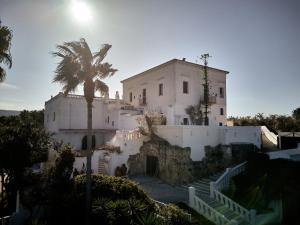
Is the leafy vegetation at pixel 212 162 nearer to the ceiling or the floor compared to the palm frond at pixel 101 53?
nearer to the floor

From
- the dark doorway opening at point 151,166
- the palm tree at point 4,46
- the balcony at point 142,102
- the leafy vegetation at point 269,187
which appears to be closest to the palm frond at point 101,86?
the palm tree at point 4,46

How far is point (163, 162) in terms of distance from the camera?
2002 cm

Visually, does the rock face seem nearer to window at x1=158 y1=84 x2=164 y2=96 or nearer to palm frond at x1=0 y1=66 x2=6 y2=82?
window at x1=158 y1=84 x2=164 y2=96

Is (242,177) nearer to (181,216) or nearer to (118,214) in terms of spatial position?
(181,216)

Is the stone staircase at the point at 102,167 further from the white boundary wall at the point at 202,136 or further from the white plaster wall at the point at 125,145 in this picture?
the white boundary wall at the point at 202,136

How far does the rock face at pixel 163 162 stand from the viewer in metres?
18.6

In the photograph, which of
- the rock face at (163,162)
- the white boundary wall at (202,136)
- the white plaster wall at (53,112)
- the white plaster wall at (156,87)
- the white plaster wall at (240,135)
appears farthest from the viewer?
the white plaster wall at (53,112)

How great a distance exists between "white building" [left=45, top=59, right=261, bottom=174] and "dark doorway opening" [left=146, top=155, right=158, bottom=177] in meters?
1.72

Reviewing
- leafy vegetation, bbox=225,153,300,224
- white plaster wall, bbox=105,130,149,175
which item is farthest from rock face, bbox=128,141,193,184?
leafy vegetation, bbox=225,153,300,224

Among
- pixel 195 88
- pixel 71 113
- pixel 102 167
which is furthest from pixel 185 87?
pixel 71 113

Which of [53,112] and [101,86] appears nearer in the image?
[101,86]

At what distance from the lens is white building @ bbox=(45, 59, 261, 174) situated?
2116 cm

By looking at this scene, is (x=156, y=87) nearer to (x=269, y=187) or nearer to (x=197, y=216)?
(x=269, y=187)

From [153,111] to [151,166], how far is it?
942 cm
